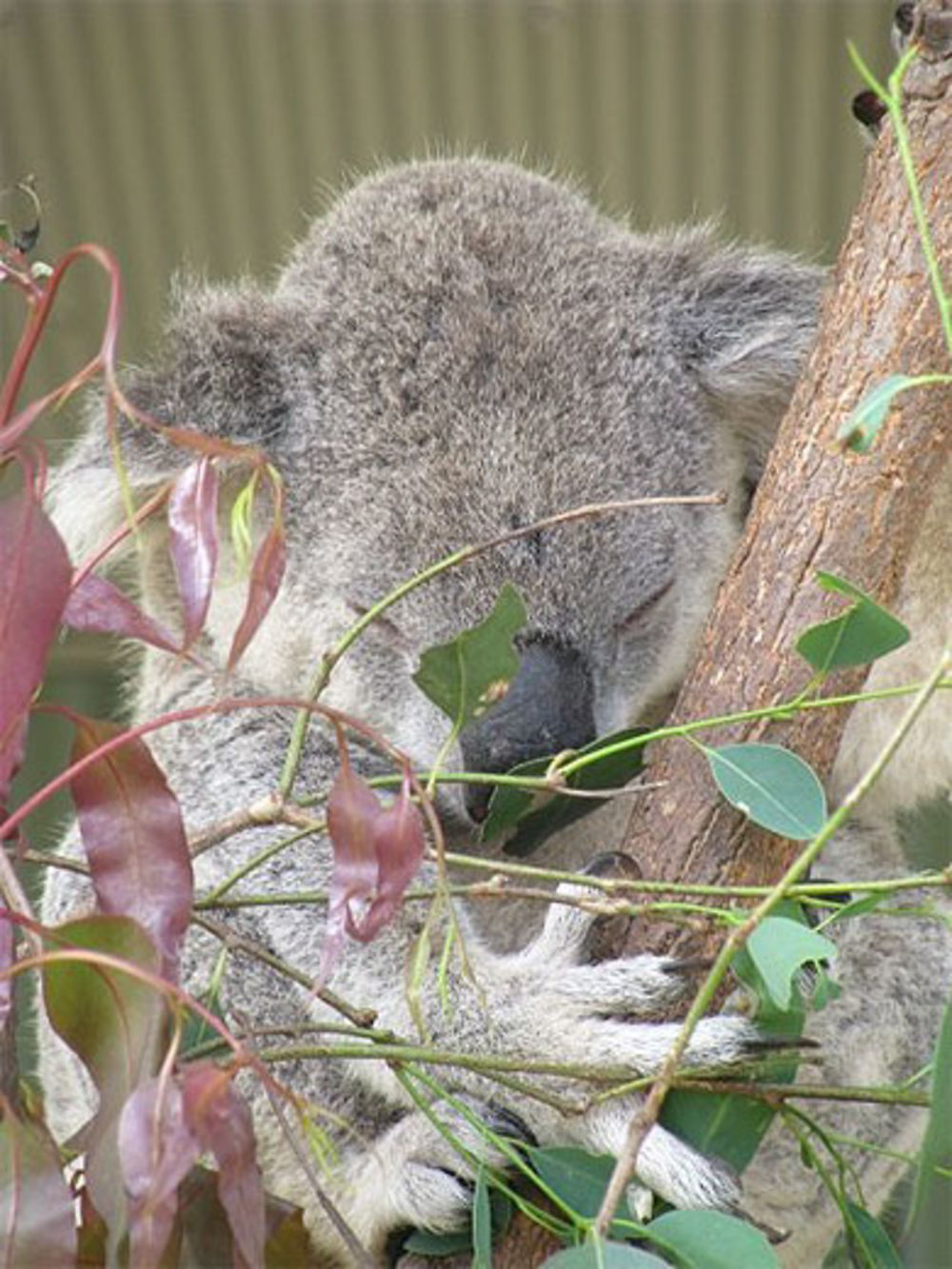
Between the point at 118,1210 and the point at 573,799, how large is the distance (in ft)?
3.07

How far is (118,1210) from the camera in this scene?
3.61 feet

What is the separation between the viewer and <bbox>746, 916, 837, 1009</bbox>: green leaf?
1345mm

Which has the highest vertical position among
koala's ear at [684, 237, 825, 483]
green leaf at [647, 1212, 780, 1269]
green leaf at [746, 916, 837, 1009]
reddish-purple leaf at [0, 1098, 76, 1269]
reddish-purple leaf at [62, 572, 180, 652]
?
reddish-purple leaf at [62, 572, 180, 652]

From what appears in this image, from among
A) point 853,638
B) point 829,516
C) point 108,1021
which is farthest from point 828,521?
point 108,1021

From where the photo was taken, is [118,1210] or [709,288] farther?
[709,288]

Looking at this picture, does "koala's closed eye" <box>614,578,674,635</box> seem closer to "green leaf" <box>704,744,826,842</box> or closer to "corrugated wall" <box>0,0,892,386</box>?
"green leaf" <box>704,744,826,842</box>

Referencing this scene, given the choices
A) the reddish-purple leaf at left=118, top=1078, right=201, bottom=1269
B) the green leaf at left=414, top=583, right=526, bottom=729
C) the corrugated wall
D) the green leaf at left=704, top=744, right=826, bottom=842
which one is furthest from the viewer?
the corrugated wall

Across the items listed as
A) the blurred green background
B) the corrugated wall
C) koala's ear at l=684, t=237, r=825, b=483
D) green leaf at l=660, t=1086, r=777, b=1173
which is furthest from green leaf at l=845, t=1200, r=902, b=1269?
the corrugated wall

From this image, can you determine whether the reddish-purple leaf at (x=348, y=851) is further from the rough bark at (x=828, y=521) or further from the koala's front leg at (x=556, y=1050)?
the rough bark at (x=828, y=521)

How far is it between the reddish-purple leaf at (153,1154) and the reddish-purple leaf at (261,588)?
0.78ft

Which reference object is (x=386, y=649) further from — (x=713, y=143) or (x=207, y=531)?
(x=713, y=143)

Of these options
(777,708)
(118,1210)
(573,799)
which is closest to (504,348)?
(573,799)

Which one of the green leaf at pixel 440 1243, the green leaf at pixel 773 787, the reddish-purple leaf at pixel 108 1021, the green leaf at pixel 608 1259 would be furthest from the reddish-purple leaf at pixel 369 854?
the green leaf at pixel 440 1243

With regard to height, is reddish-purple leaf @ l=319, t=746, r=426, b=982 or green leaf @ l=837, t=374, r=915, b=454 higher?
green leaf @ l=837, t=374, r=915, b=454
